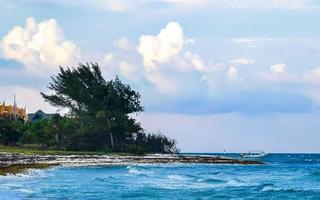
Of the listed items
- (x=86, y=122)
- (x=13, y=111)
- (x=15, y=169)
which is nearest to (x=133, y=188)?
(x=15, y=169)

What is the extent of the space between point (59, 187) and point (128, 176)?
686 inches

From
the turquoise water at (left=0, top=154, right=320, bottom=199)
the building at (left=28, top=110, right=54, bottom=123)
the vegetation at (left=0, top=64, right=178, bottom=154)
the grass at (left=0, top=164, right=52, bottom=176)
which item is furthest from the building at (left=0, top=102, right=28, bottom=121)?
the turquoise water at (left=0, top=154, right=320, bottom=199)

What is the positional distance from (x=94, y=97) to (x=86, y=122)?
196 inches

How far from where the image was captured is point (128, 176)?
62.1 meters

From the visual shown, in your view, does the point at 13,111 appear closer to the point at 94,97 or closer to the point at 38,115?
the point at 38,115

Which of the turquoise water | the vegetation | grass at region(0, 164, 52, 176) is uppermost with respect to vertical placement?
the vegetation

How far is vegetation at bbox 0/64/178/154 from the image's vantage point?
109000mm

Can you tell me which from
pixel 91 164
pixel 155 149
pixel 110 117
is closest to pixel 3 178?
pixel 91 164

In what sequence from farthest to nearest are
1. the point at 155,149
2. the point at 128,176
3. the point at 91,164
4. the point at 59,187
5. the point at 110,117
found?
the point at 155,149, the point at 110,117, the point at 91,164, the point at 128,176, the point at 59,187

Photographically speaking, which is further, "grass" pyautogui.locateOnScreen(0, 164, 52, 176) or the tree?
the tree

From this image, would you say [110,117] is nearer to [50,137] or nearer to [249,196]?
[50,137]

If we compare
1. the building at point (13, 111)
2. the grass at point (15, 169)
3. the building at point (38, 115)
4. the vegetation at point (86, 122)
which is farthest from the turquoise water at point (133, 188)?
the building at point (38, 115)

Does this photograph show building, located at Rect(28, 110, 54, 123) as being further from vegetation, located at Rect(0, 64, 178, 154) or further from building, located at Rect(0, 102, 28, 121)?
vegetation, located at Rect(0, 64, 178, 154)

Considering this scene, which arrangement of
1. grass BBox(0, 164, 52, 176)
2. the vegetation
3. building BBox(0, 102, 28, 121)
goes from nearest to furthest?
grass BBox(0, 164, 52, 176)
the vegetation
building BBox(0, 102, 28, 121)
